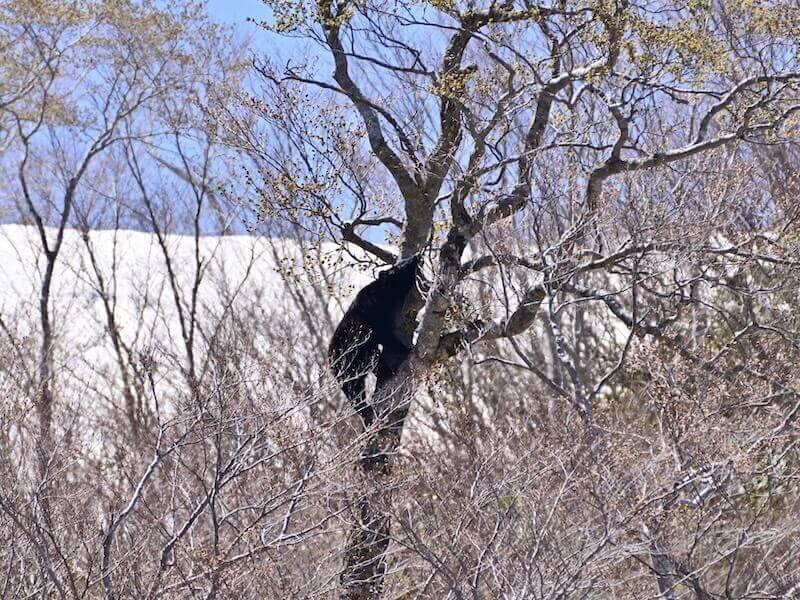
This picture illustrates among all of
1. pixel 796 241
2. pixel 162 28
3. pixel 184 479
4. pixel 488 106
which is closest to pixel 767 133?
pixel 796 241

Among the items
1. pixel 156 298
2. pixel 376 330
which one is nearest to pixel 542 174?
pixel 376 330

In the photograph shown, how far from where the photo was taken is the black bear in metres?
10.4

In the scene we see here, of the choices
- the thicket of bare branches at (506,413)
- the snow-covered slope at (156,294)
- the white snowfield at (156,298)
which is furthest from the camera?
the snow-covered slope at (156,294)

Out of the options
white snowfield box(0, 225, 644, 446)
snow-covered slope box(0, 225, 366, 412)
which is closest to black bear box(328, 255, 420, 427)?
white snowfield box(0, 225, 644, 446)

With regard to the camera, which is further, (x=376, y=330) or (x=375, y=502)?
(x=376, y=330)

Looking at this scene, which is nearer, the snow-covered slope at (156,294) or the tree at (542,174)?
the tree at (542,174)

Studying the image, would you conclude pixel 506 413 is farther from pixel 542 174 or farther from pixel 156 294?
pixel 156 294

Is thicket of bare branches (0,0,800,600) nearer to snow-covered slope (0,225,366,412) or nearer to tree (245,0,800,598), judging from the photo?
tree (245,0,800,598)

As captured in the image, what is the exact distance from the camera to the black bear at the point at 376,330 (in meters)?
10.4

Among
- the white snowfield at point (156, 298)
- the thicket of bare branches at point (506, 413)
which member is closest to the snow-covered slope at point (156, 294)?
the white snowfield at point (156, 298)

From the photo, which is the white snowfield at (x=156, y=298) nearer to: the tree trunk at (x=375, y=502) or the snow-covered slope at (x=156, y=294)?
the snow-covered slope at (x=156, y=294)

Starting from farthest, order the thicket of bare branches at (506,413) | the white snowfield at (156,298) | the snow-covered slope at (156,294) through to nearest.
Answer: the snow-covered slope at (156,294) → the white snowfield at (156,298) → the thicket of bare branches at (506,413)

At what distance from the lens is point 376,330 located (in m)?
10.5

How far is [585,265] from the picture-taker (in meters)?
9.48
